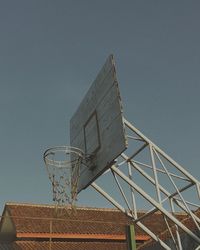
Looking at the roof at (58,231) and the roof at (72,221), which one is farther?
the roof at (72,221)

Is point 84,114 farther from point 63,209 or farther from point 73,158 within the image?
point 63,209

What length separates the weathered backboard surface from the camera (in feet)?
33.0

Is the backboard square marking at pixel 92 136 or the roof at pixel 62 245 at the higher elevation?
the backboard square marking at pixel 92 136

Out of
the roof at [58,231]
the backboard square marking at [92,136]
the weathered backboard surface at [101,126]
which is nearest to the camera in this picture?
the weathered backboard surface at [101,126]

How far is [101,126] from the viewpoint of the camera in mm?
10953

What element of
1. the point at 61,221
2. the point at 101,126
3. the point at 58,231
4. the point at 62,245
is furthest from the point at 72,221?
the point at 101,126

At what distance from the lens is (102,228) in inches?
895

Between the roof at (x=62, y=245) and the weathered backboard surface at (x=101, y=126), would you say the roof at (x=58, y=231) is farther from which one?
the weathered backboard surface at (x=101, y=126)

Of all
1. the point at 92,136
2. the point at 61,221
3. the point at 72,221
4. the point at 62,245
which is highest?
the point at 72,221

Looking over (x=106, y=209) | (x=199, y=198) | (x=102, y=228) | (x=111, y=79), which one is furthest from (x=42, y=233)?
(x=111, y=79)

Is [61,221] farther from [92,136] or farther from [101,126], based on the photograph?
[101,126]

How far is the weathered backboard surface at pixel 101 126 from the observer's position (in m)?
10.1

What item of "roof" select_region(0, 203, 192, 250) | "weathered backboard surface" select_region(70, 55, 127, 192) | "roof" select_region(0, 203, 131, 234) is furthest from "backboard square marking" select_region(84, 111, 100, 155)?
"roof" select_region(0, 203, 131, 234)

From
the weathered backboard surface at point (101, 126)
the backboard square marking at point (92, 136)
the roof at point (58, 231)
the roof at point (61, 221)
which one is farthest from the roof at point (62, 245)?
the backboard square marking at point (92, 136)
